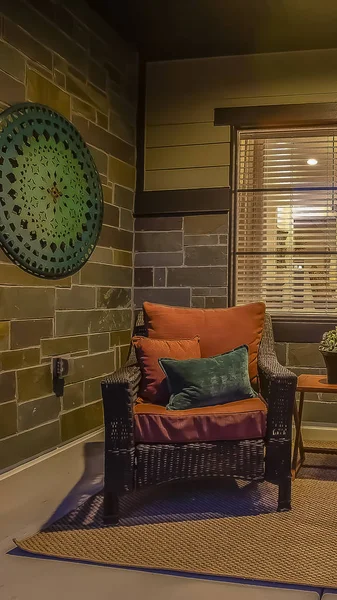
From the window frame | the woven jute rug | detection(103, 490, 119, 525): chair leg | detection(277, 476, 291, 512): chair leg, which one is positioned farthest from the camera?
the window frame

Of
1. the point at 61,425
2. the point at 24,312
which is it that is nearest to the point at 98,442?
the point at 61,425

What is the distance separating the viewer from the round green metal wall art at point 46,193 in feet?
8.99

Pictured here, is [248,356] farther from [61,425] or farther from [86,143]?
[86,143]

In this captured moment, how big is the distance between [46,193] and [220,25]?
1.67 metres

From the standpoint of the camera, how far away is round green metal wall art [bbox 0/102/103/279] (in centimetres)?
274

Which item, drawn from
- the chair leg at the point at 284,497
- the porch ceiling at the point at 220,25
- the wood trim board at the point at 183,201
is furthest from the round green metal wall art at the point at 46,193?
the chair leg at the point at 284,497

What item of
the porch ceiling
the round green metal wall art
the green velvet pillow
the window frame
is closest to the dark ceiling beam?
the window frame

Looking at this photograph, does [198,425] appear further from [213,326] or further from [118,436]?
[213,326]

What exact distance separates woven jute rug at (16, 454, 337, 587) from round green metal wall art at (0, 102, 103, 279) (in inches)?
51.5

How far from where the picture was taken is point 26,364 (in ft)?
9.61

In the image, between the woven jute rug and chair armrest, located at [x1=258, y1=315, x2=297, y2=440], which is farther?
chair armrest, located at [x1=258, y1=315, x2=297, y2=440]

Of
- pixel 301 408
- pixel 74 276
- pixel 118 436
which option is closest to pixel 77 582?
pixel 118 436

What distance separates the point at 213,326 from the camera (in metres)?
2.94

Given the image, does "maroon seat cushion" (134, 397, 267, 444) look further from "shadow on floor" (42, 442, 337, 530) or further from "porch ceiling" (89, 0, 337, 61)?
"porch ceiling" (89, 0, 337, 61)
